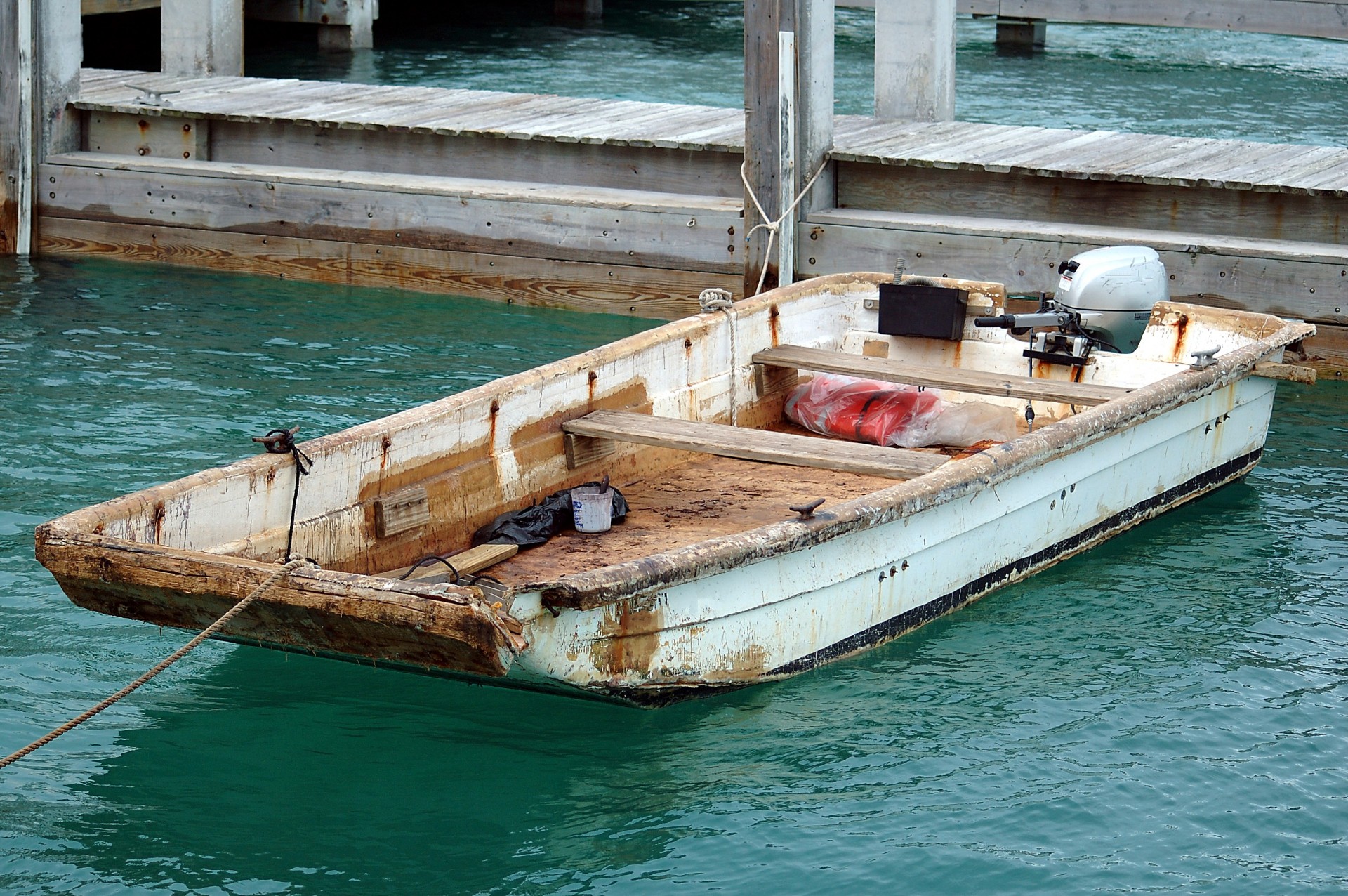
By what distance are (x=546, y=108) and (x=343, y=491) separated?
21.5ft

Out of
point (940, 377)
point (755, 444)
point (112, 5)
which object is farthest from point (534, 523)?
point (112, 5)

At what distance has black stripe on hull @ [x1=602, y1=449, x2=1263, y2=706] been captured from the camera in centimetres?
553

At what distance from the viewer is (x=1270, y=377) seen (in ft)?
26.0

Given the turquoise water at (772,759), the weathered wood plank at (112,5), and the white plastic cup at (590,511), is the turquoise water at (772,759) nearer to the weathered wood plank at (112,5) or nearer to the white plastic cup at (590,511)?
the white plastic cup at (590,511)

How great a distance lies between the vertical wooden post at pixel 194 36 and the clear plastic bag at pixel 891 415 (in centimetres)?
757

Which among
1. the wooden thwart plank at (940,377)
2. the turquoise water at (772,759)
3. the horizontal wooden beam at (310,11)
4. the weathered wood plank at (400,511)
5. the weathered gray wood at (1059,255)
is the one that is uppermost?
the horizontal wooden beam at (310,11)

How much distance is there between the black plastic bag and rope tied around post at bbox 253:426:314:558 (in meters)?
0.93

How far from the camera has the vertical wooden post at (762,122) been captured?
9844 mm

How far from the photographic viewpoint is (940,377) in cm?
773

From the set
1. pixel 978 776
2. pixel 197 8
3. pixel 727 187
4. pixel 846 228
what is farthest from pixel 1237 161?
pixel 197 8

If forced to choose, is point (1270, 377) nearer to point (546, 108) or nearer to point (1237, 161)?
point (1237, 161)

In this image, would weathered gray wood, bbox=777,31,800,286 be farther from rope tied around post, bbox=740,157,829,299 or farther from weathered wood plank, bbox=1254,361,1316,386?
weathered wood plank, bbox=1254,361,1316,386

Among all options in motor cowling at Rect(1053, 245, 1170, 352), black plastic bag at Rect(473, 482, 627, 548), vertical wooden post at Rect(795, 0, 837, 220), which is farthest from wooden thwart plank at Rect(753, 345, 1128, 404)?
vertical wooden post at Rect(795, 0, 837, 220)

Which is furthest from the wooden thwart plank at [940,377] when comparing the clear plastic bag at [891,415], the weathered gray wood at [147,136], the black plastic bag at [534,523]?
the weathered gray wood at [147,136]
